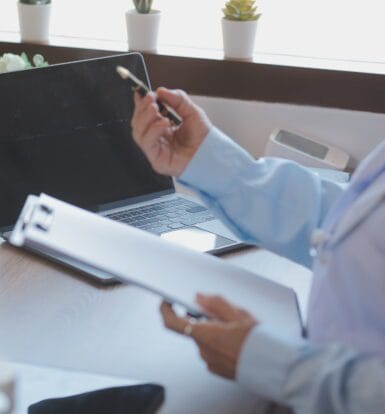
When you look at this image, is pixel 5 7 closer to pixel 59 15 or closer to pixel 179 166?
pixel 59 15

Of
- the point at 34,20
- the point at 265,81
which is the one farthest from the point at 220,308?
the point at 34,20

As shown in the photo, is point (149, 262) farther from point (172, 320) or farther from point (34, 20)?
point (34, 20)

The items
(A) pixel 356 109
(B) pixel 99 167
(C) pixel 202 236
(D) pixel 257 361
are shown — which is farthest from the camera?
(A) pixel 356 109

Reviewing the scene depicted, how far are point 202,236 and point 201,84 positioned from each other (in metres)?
0.51

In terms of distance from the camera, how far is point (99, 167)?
5.03 ft

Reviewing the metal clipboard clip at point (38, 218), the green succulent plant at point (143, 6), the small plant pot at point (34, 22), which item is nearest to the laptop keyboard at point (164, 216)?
the metal clipboard clip at point (38, 218)

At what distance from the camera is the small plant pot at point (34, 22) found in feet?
6.34

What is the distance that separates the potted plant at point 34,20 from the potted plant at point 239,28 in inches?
15.2

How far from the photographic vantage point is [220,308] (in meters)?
0.95

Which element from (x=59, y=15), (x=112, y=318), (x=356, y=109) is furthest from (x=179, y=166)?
(x=59, y=15)

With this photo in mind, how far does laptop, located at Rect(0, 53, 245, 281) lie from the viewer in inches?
56.7

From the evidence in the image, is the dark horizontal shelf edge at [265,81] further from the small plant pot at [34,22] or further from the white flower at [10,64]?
the white flower at [10,64]

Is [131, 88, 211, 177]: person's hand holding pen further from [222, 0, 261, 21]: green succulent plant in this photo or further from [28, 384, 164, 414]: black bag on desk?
[222, 0, 261, 21]: green succulent plant

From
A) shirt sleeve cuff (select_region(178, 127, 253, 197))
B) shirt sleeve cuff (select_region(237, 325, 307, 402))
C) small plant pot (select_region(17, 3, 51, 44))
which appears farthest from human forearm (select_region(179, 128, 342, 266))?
small plant pot (select_region(17, 3, 51, 44))
